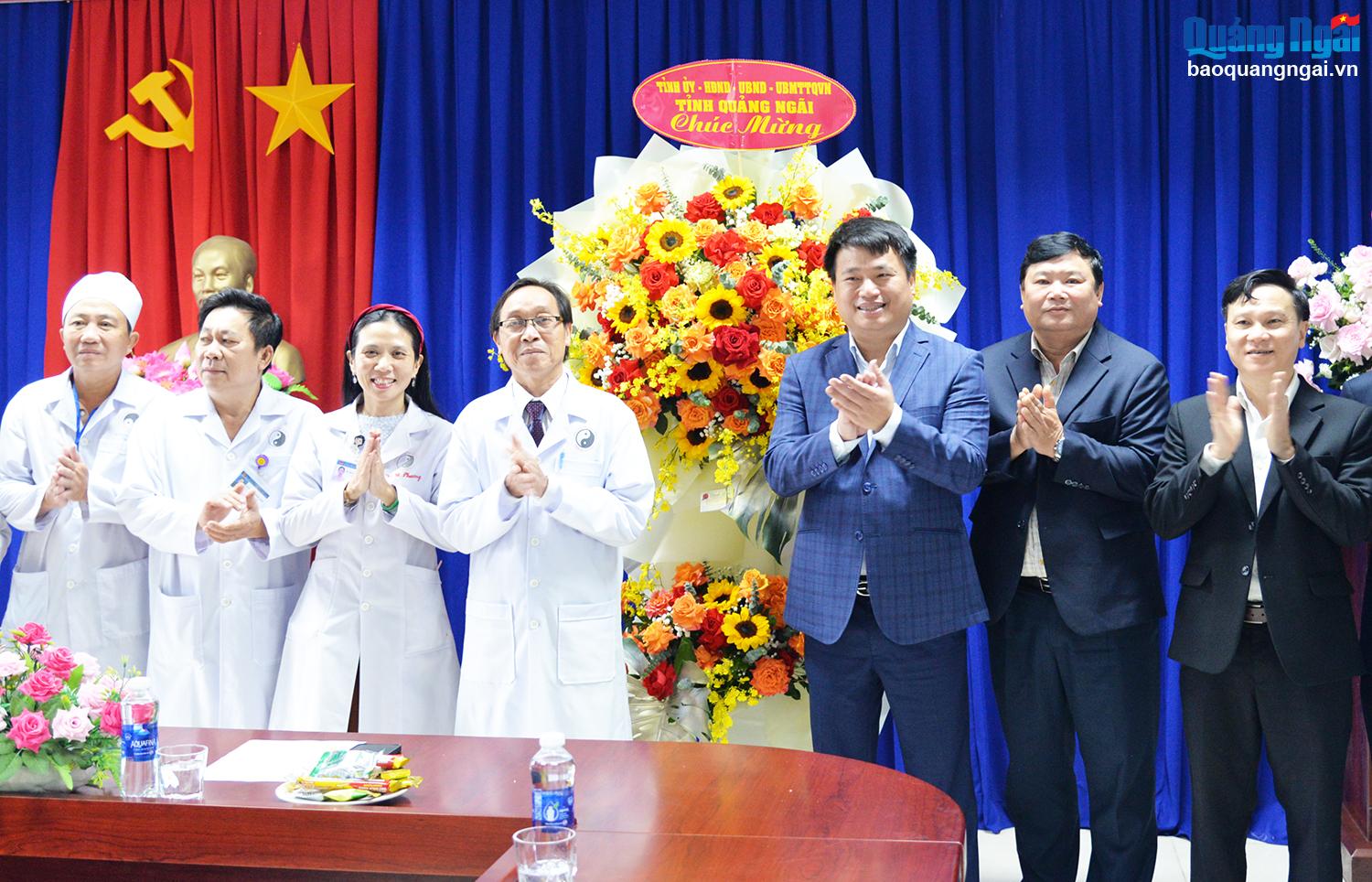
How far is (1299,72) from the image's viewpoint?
13.6ft

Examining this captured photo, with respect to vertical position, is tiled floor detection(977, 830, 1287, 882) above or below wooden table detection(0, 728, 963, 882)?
below

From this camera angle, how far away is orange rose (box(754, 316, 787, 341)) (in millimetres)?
3293

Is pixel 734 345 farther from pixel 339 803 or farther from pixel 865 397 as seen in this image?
pixel 339 803

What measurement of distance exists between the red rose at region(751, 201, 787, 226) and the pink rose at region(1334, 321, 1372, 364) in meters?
1.49

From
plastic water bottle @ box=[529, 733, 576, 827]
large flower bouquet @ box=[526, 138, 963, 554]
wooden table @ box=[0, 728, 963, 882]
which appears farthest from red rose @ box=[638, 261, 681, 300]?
plastic water bottle @ box=[529, 733, 576, 827]

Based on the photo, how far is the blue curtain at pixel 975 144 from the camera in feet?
13.6

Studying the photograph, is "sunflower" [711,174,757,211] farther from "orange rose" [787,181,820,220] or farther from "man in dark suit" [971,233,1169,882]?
"man in dark suit" [971,233,1169,882]

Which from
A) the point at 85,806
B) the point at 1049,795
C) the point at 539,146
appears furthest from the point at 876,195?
the point at 85,806

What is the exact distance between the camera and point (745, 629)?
134 inches

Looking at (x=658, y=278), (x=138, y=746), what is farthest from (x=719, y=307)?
(x=138, y=746)

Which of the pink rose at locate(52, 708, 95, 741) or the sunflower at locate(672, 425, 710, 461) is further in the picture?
the sunflower at locate(672, 425, 710, 461)

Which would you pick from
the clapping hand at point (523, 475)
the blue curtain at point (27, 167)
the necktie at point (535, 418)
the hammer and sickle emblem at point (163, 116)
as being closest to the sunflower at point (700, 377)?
the necktie at point (535, 418)

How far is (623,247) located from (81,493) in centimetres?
171
